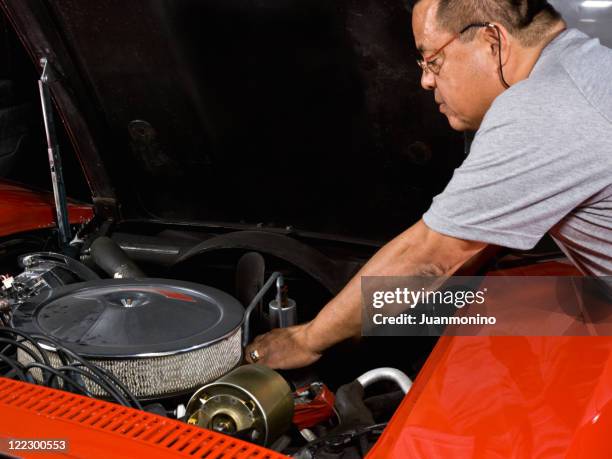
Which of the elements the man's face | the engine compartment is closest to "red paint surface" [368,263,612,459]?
the engine compartment

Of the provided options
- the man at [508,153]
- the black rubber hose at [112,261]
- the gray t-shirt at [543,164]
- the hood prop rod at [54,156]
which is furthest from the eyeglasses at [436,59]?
the hood prop rod at [54,156]

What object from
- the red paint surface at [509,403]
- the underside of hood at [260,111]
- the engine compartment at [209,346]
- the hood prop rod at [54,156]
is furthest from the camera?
the hood prop rod at [54,156]

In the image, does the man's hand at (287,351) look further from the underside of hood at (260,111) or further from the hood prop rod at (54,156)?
the hood prop rod at (54,156)

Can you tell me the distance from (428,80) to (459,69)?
82 millimetres

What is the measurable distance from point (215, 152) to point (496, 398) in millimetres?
1144

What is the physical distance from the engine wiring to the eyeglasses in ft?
2.78

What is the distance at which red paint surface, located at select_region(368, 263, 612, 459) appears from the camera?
84 centimetres

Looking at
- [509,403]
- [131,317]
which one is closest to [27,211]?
[131,317]

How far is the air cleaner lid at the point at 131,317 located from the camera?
1.10m

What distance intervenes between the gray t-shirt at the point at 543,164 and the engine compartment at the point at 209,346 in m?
0.32

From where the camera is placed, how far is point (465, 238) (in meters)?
1.24

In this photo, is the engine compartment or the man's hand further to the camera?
the man's hand

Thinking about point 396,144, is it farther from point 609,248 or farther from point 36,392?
point 36,392

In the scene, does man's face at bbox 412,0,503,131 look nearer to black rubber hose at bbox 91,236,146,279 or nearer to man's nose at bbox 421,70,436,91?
man's nose at bbox 421,70,436,91
